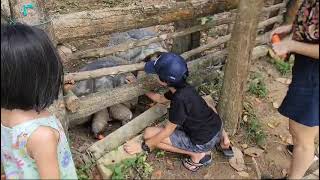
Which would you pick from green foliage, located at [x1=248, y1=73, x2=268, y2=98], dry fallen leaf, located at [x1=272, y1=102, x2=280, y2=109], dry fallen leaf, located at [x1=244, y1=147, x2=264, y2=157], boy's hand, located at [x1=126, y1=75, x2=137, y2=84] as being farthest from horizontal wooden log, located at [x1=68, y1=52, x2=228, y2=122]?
dry fallen leaf, located at [x1=272, y1=102, x2=280, y2=109]

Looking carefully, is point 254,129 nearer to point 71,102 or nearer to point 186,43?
point 186,43

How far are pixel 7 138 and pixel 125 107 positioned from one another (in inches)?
75.8

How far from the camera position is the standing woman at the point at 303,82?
7.80 feet

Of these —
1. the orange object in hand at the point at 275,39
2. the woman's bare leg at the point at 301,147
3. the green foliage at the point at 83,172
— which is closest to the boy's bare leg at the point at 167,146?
the green foliage at the point at 83,172

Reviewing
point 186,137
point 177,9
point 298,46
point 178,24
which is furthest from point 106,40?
point 298,46

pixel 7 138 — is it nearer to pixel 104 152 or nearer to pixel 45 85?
pixel 45 85

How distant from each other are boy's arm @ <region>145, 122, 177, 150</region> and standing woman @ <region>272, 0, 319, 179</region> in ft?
2.67

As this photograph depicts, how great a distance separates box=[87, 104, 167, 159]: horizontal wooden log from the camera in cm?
321

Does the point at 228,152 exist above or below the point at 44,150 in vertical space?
below

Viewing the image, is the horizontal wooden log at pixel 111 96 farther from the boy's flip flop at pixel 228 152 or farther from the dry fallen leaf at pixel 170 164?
the boy's flip flop at pixel 228 152

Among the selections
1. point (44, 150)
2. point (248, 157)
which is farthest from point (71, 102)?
point (248, 157)

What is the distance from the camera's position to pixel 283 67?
4793mm

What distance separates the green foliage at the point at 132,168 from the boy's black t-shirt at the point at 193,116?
0.39m

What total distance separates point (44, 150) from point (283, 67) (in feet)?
11.6
